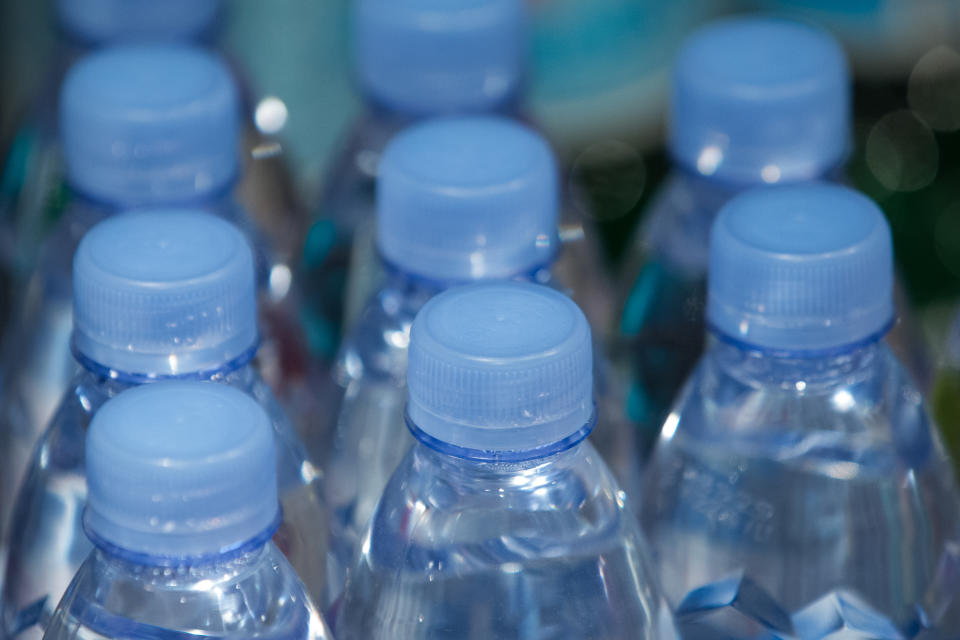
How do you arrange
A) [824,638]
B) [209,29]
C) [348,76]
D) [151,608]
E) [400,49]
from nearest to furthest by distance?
[151,608] < [824,638] < [400,49] < [209,29] < [348,76]

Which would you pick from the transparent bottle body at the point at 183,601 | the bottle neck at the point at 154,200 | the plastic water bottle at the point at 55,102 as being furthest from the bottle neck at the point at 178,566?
the plastic water bottle at the point at 55,102

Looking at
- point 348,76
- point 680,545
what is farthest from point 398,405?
point 348,76

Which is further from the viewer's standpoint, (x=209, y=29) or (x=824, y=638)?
(x=209, y=29)

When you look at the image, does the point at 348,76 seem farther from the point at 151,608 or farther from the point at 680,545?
the point at 151,608

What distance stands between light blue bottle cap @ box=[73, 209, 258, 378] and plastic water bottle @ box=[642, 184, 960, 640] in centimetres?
22

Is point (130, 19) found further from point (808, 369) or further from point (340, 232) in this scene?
point (808, 369)

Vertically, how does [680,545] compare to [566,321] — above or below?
below

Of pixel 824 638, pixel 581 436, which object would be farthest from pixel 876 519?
pixel 581 436

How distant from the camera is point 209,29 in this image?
100 centimetres

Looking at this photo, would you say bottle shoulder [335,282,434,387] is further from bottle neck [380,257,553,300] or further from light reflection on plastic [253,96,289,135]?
light reflection on plastic [253,96,289,135]

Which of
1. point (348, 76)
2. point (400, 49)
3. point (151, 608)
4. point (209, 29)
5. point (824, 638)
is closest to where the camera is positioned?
point (151, 608)

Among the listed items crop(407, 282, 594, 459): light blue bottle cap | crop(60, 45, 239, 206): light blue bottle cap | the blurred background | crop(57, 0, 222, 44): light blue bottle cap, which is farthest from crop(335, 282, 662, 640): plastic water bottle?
the blurred background

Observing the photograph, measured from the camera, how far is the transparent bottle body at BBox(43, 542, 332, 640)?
1.80 ft

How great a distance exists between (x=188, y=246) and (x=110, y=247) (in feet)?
0.11
